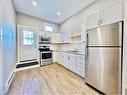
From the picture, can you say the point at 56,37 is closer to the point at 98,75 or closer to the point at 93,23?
the point at 93,23

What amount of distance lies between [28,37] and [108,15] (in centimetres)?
432

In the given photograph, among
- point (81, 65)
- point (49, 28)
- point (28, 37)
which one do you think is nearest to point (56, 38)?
point (49, 28)

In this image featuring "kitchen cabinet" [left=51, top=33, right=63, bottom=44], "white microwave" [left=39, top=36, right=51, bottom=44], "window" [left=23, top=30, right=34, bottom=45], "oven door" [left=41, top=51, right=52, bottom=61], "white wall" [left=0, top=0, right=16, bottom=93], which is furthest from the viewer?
"kitchen cabinet" [left=51, top=33, right=63, bottom=44]

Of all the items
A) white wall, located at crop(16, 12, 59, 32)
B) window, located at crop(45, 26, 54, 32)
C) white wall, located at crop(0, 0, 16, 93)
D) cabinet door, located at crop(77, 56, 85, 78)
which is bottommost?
cabinet door, located at crop(77, 56, 85, 78)

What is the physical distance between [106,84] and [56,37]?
15.9 ft

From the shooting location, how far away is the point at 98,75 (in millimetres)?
2387

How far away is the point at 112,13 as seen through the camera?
2.08 m

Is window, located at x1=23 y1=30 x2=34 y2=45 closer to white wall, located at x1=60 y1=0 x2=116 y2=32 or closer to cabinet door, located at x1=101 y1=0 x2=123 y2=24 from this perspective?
white wall, located at x1=60 y1=0 x2=116 y2=32

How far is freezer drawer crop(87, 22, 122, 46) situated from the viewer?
6.29 feet

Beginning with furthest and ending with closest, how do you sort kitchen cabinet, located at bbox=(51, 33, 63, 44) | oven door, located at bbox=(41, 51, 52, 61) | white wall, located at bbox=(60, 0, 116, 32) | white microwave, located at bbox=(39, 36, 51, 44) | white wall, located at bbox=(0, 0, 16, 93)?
kitchen cabinet, located at bbox=(51, 33, 63, 44)
white microwave, located at bbox=(39, 36, 51, 44)
oven door, located at bbox=(41, 51, 52, 61)
white wall, located at bbox=(60, 0, 116, 32)
white wall, located at bbox=(0, 0, 16, 93)

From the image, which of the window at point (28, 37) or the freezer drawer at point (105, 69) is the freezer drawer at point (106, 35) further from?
the window at point (28, 37)

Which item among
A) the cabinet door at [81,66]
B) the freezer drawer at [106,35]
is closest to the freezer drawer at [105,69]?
the freezer drawer at [106,35]

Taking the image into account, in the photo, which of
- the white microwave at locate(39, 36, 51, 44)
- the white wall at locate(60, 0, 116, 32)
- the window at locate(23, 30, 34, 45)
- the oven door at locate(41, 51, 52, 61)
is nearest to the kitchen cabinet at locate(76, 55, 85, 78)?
the white wall at locate(60, 0, 116, 32)

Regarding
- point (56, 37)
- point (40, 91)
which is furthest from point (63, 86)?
point (56, 37)
